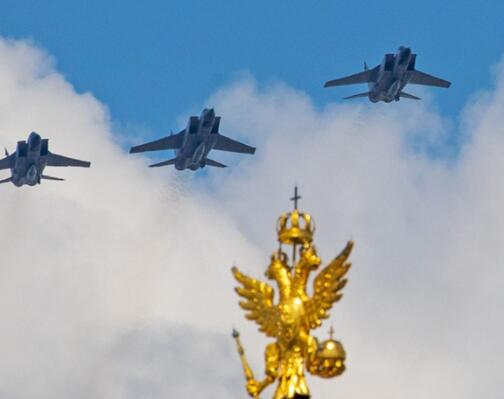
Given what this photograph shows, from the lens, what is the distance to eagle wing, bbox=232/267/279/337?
2594 inches

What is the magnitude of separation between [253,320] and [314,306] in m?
2.32

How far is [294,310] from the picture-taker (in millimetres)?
65500

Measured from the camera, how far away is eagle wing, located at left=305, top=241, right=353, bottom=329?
65438mm

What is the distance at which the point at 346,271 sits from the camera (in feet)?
215

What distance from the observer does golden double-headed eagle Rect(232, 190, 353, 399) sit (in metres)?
64.6

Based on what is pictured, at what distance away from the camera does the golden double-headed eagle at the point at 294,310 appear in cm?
6456

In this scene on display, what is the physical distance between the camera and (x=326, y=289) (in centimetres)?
6612

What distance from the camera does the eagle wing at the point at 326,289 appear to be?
65438 mm

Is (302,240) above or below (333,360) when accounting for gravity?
above

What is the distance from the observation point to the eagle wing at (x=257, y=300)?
216 ft

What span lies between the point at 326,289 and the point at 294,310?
5.05 feet

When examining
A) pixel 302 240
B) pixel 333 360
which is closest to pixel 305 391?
pixel 333 360

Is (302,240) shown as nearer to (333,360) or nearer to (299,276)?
(299,276)

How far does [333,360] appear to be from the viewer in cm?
6362
